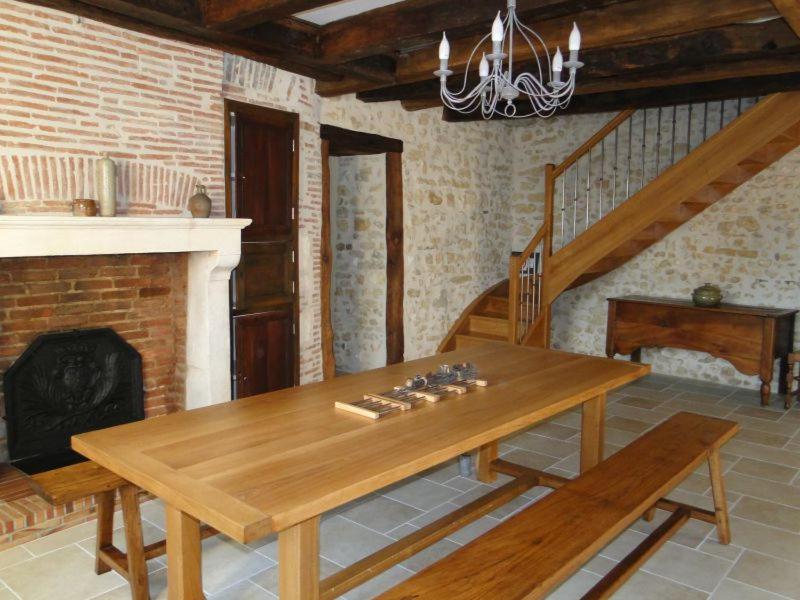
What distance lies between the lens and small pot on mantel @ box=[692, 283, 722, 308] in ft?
20.9

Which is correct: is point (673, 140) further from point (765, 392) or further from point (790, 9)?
point (790, 9)

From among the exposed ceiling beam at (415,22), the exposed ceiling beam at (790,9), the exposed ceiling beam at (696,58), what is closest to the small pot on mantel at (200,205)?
the exposed ceiling beam at (415,22)

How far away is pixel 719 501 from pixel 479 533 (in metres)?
1.27

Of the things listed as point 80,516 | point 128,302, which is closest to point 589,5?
point 128,302

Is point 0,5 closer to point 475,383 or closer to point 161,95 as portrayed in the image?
point 161,95

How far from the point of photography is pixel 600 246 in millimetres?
6391

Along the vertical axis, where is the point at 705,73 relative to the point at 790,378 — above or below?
above

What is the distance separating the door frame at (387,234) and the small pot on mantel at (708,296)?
2.89 m

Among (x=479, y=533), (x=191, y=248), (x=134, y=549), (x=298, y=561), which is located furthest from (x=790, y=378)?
(x=134, y=549)

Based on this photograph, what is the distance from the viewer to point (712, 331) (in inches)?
245

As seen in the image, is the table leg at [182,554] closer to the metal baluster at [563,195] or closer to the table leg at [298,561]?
the table leg at [298,561]

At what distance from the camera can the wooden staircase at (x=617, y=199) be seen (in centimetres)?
561

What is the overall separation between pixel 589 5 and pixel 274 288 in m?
2.95

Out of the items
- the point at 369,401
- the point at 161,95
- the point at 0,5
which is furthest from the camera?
the point at 161,95
